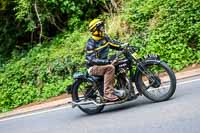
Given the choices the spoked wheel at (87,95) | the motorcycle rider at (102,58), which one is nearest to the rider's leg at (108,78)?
the motorcycle rider at (102,58)

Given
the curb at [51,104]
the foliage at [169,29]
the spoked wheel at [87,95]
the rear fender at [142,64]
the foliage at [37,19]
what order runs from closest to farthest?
the rear fender at [142,64] < the spoked wheel at [87,95] < the curb at [51,104] < the foliage at [169,29] < the foliage at [37,19]

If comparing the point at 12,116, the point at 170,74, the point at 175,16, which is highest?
the point at 175,16

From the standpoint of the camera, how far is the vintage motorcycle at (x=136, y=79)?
898 cm

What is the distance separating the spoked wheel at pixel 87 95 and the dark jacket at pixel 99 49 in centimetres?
58

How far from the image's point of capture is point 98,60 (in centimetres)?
923

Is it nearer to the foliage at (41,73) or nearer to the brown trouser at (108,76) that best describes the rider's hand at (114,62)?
the brown trouser at (108,76)

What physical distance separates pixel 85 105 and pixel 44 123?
3.28 ft

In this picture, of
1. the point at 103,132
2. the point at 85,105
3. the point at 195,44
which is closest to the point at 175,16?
the point at 195,44

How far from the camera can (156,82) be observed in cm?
901


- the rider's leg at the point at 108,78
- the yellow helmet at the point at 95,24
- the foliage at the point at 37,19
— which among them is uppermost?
the foliage at the point at 37,19

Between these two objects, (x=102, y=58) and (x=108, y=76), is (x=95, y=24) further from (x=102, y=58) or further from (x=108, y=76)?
(x=108, y=76)

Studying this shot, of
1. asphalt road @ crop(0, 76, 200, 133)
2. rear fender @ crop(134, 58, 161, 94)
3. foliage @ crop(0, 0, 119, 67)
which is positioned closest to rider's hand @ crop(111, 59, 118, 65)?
rear fender @ crop(134, 58, 161, 94)

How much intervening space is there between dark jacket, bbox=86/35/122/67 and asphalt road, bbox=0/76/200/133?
43.2 inches

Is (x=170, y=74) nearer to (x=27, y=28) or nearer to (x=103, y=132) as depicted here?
(x=103, y=132)
